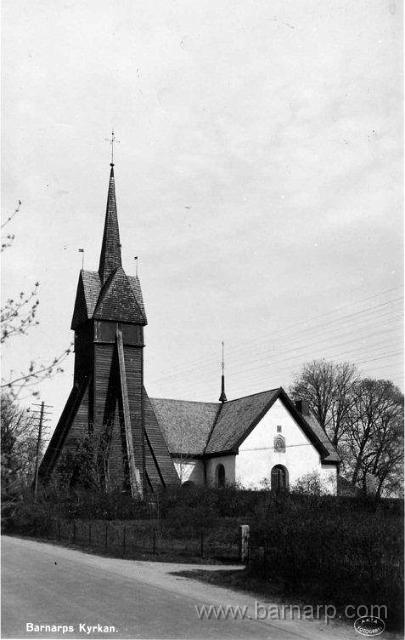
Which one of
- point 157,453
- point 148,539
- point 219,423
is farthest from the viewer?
point 219,423

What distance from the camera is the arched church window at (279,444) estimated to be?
44531 mm

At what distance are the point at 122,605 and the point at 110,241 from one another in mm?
36148

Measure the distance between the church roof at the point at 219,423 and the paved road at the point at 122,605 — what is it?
27476 millimetres

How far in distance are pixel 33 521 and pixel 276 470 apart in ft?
63.0

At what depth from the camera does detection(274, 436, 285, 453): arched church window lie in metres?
44.5

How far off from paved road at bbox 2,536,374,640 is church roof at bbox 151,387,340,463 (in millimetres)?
27476

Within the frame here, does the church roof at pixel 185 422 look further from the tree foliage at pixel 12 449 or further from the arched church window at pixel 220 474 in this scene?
the tree foliage at pixel 12 449

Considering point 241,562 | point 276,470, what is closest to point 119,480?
point 276,470

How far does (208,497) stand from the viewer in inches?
1242

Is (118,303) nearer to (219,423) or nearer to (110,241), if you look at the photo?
(110,241)

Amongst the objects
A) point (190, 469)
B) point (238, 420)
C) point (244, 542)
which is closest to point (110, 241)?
point (238, 420)

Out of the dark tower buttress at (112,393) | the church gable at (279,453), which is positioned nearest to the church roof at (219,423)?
the church gable at (279,453)

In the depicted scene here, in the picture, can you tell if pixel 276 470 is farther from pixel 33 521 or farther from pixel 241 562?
pixel 241 562

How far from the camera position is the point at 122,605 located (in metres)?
11.9
